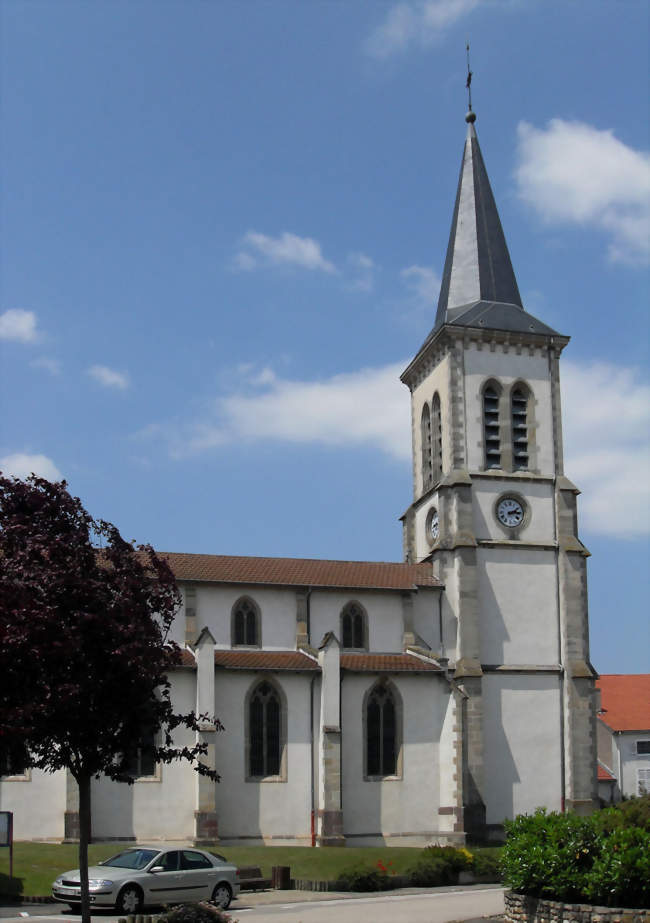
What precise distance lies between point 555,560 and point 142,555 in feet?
56.1

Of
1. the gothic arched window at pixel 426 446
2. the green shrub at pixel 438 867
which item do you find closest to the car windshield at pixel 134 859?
the green shrub at pixel 438 867

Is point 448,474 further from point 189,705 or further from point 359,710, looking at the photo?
point 189,705

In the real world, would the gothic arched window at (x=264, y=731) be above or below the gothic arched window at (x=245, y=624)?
below

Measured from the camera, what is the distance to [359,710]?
137ft

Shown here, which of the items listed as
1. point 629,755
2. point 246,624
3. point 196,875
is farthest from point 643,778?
point 196,875

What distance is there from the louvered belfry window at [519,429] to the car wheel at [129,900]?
92.6 ft

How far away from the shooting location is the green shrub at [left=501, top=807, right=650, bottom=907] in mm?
17750

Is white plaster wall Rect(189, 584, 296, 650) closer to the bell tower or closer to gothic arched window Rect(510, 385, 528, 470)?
the bell tower

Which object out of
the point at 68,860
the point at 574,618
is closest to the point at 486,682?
the point at 574,618

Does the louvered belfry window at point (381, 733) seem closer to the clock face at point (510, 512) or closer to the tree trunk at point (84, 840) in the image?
the clock face at point (510, 512)

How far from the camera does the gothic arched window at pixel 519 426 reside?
1866 inches

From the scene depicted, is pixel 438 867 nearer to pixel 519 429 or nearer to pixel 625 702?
pixel 519 429

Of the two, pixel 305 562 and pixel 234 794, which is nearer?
pixel 234 794

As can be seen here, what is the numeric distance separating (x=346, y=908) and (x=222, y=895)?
9.17ft
